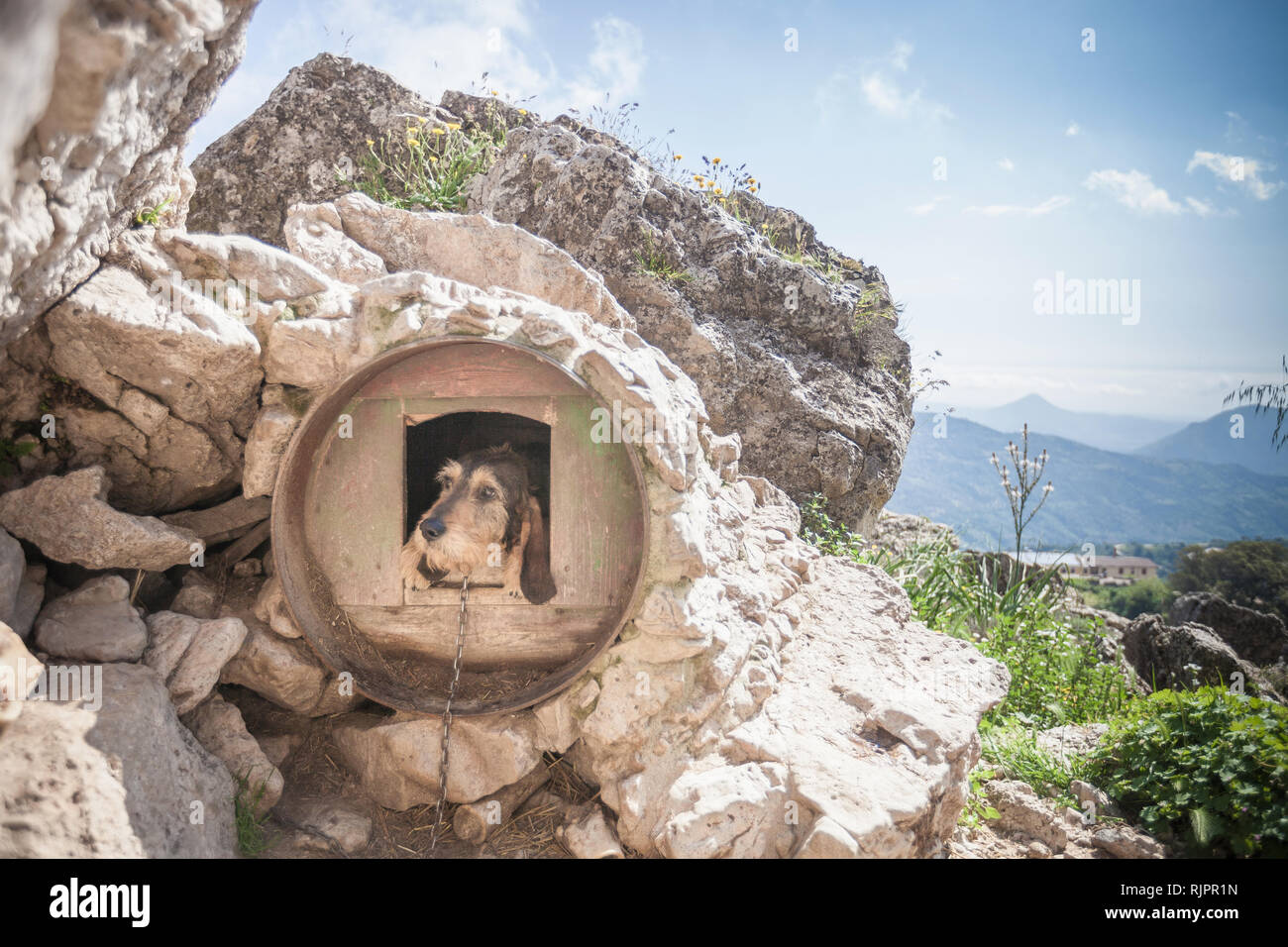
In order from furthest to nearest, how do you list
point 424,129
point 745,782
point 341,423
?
point 424,129 < point 341,423 < point 745,782

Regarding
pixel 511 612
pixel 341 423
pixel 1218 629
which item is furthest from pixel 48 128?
pixel 1218 629

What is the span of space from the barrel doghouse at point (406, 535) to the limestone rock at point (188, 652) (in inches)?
17.0

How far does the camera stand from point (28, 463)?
3.27 m

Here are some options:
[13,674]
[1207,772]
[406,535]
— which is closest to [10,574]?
[13,674]

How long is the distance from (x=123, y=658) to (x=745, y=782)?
2837mm

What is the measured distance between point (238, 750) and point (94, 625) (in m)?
0.86

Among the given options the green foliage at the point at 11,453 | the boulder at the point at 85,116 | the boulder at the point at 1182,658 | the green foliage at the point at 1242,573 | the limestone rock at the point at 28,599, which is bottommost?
the green foliage at the point at 1242,573

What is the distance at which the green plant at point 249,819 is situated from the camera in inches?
123

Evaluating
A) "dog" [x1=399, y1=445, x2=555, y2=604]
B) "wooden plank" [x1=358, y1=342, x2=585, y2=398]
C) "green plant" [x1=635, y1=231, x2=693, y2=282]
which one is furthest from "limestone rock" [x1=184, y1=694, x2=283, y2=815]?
"green plant" [x1=635, y1=231, x2=693, y2=282]

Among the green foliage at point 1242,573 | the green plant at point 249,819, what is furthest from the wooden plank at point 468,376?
the green foliage at point 1242,573

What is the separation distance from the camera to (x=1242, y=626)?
775 centimetres

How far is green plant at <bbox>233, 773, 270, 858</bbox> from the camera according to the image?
311 cm

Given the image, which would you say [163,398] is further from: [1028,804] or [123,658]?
[1028,804]

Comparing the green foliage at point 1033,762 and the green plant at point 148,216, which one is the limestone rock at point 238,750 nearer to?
the green plant at point 148,216
